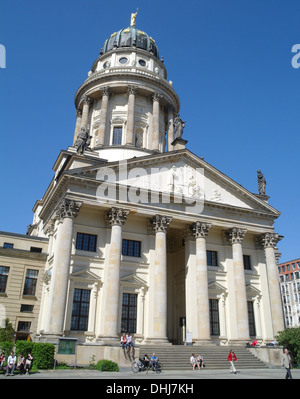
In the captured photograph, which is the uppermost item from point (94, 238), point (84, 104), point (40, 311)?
point (84, 104)

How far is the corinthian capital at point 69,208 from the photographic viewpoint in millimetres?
28422

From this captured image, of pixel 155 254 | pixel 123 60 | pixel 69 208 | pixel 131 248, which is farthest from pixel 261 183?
pixel 123 60

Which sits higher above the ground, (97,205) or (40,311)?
(97,205)

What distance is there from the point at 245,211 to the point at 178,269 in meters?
9.09

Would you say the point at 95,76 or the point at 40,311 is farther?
the point at 95,76

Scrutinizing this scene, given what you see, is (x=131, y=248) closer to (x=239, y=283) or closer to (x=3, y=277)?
(x=239, y=283)

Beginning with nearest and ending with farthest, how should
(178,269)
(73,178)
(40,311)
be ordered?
(73,178), (40,311), (178,269)

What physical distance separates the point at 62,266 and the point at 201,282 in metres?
12.2

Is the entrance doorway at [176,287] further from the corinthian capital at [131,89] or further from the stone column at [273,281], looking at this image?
the corinthian capital at [131,89]

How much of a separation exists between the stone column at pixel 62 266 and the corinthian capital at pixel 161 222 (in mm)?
7011

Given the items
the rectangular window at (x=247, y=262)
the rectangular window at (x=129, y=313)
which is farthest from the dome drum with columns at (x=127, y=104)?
the rectangular window at (x=129, y=313)

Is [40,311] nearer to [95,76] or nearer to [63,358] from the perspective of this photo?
[63,358]
